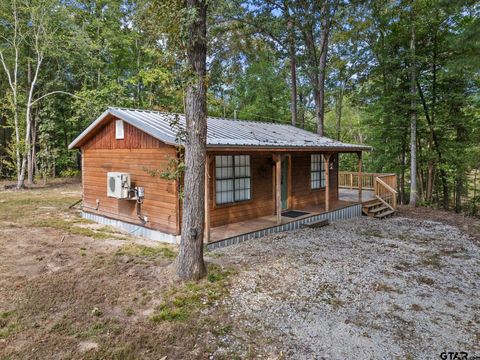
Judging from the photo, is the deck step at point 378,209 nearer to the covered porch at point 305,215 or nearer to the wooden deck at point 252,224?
the covered porch at point 305,215

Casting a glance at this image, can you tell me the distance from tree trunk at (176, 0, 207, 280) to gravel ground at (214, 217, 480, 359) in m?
0.84

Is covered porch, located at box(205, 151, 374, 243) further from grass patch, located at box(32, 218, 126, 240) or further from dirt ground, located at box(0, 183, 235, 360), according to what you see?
grass patch, located at box(32, 218, 126, 240)

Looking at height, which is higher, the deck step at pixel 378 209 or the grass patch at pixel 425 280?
the deck step at pixel 378 209

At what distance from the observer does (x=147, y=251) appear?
6309 mm

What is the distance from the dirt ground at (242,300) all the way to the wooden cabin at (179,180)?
2.59 feet

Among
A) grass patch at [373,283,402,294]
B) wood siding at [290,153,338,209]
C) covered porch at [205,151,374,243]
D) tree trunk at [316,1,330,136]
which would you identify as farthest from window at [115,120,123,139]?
tree trunk at [316,1,330,136]

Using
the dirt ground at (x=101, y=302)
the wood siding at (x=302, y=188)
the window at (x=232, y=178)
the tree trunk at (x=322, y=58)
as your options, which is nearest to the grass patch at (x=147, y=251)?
the dirt ground at (x=101, y=302)

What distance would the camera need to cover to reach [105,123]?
8961 mm

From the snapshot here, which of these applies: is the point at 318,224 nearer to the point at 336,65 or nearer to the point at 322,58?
the point at 322,58

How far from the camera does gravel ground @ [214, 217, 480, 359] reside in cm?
334

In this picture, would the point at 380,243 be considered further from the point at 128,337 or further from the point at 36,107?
the point at 36,107

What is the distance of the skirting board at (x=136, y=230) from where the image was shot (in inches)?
281

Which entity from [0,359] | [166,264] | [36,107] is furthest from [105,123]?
[36,107]

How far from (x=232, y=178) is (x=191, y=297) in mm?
4304
